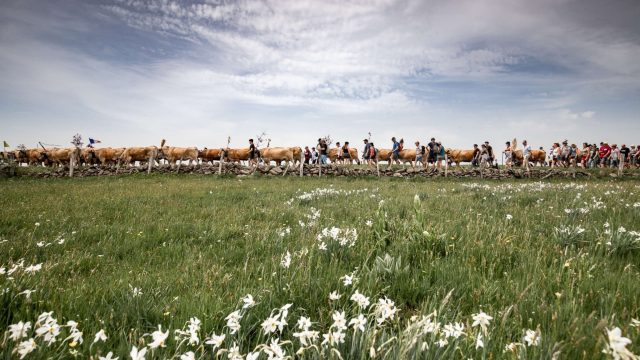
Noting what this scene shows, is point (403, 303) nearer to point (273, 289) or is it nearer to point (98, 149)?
point (273, 289)

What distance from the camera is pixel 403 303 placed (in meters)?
3.00

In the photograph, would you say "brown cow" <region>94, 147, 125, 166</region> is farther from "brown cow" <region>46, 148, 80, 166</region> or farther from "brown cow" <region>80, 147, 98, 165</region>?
"brown cow" <region>46, 148, 80, 166</region>

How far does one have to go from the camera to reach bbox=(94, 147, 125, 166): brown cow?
52.0 meters

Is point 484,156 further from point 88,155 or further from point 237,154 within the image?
point 88,155

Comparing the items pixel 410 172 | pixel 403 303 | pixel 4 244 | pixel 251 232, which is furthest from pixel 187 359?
pixel 410 172

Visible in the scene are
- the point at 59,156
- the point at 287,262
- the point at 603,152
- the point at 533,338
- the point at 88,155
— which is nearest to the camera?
the point at 533,338

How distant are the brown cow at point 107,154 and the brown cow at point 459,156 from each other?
5459 centimetres

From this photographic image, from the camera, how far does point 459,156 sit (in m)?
53.6

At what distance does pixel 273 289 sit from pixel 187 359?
4.88ft

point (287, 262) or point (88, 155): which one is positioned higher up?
point (88, 155)

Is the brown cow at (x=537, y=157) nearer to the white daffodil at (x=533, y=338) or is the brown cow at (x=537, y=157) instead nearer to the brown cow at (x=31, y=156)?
the white daffodil at (x=533, y=338)

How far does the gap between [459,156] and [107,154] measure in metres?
58.9

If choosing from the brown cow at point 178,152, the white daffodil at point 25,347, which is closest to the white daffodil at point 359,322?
the white daffodil at point 25,347

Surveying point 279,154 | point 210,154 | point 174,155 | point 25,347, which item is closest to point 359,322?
point 25,347
